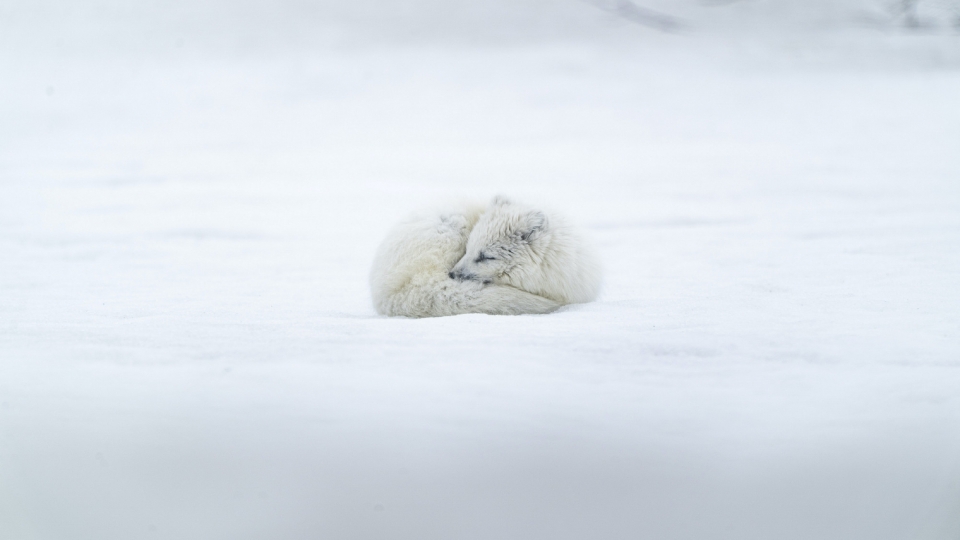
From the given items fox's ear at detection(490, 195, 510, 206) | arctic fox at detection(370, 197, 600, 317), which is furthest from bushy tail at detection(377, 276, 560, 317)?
fox's ear at detection(490, 195, 510, 206)

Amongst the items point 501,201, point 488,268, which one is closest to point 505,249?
point 488,268

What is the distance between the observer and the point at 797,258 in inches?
219

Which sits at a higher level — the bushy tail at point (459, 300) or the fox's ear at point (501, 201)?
the fox's ear at point (501, 201)

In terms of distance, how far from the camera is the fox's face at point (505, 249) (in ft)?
13.0

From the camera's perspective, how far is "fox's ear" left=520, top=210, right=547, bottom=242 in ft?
13.4

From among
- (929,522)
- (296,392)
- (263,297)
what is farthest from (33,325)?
(929,522)

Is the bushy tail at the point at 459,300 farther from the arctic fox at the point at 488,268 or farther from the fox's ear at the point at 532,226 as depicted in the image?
the fox's ear at the point at 532,226

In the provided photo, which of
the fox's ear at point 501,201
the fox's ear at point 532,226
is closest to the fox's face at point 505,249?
the fox's ear at point 532,226

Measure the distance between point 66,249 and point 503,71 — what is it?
8513 mm

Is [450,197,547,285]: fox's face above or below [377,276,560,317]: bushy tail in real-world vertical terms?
above

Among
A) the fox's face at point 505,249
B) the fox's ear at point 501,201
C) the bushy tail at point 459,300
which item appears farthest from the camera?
the fox's ear at point 501,201

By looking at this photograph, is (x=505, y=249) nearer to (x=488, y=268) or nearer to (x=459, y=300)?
(x=488, y=268)

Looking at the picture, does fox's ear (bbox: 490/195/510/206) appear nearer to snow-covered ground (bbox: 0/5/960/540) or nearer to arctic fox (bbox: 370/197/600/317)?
arctic fox (bbox: 370/197/600/317)

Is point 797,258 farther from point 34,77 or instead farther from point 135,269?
point 34,77
